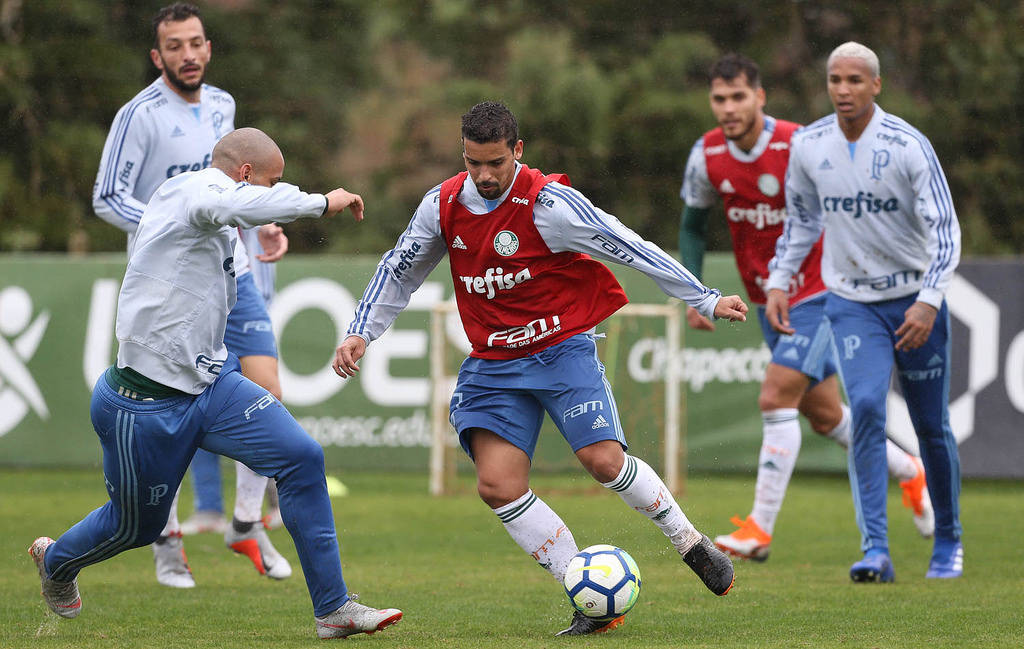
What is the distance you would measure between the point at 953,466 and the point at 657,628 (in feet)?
7.63

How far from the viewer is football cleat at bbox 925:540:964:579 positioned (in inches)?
→ 280

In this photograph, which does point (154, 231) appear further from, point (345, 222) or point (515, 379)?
point (345, 222)

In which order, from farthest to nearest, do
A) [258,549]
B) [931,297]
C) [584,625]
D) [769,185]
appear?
[769,185] < [258,549] < [931,297] < [584,625]

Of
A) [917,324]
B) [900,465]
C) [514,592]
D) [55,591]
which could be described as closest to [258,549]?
[514,592]

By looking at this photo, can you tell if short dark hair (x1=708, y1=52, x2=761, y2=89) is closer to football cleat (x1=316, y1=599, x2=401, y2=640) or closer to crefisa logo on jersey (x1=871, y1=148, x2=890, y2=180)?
crefisa logo on jersey (x1=871, y1=148, x2=890, y2=180)

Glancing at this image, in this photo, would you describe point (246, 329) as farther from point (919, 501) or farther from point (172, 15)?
point (919, 501)

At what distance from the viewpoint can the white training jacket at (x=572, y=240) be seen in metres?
5.56

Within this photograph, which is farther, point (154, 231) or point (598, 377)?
point (598, 377)

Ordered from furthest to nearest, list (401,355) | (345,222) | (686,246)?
(345,222), (401,355), (686,246)

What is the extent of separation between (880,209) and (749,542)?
195cm

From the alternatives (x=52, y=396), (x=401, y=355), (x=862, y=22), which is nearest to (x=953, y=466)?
(x=401, y=355)

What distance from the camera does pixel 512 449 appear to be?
5664 millimetres

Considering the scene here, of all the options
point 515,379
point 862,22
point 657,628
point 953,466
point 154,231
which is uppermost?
point 862,22

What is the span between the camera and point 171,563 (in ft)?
23.1
